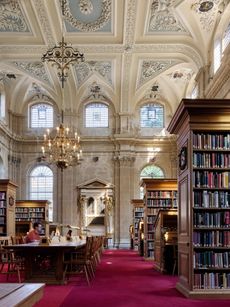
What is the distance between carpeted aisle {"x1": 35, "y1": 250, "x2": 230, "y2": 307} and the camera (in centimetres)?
738

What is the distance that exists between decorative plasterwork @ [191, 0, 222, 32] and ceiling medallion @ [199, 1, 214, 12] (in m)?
0.08

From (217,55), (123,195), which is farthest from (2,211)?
(123,195)

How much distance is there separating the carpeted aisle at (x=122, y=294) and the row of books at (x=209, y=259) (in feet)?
2.01

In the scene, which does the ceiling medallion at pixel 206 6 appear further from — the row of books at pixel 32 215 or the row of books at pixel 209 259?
the row of books at pixel 32 215

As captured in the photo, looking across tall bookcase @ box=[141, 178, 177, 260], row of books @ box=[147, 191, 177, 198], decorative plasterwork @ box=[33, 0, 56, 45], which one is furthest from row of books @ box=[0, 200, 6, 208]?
decorative plasterwork @ box=[33, 0, 56, 45]

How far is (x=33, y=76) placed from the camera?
77.5 feet

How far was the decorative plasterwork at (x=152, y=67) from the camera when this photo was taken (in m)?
22.3

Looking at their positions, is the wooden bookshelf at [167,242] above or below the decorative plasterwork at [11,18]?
below

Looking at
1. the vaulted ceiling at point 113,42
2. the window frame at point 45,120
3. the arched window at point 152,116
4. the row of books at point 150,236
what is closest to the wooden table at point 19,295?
the row of books at point 150,236

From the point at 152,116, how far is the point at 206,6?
37.5 ft

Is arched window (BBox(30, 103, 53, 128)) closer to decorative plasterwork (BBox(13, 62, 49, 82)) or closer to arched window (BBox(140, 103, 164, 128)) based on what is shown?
decorative plasterwork (BBox(13, 62, 49, 82))

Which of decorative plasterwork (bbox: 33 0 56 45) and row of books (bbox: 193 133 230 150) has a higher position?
decorative plasterwork (bbox: 33 0 56 45)

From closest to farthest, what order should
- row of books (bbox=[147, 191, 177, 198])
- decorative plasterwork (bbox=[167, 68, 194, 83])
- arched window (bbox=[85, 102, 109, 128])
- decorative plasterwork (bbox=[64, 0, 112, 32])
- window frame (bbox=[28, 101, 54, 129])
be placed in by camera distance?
decorative plasterwork (bbox=[64, 0, 112, 32]) < row of books (bbox=[147, 191, 177, 198]) < decorative plasterwork (bbox=[167, 68, 194, 83]) < arched window (bbox=[85, 102, 109, 128]) < window frame (bbox=[28, 101, 54, 129])

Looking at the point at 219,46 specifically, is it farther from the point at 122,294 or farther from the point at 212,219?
the point at 122,294
